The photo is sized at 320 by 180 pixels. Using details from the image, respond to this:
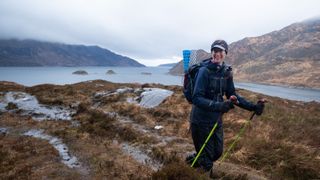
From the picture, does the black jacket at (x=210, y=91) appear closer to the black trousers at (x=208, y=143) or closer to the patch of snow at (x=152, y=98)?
the black trousers at (x=208, y=143)

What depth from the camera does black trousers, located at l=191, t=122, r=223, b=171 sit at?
5.72 meters

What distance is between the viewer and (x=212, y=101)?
5.14m

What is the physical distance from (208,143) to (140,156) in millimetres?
4526

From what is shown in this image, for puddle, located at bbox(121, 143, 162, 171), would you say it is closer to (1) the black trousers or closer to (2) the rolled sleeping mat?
(1) the black trousers

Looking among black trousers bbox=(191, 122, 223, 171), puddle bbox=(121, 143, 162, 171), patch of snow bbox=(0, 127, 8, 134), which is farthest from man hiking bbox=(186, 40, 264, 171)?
patch of snow bbox=(0, 127, 8, 134)

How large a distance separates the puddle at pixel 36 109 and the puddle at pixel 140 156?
30.3 feet

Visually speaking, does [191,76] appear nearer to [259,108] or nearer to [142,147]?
[259,108]

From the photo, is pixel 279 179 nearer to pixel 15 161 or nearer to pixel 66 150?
pixel 66 150

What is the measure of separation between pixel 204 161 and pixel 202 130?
26.9 inches

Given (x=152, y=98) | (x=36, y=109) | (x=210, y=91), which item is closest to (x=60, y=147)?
(x=210, y=91)

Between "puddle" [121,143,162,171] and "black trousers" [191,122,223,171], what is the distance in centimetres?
257

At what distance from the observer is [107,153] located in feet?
32.8

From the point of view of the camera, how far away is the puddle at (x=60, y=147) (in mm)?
9238

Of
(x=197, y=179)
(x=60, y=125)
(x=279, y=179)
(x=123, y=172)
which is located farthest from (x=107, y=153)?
(x=60, y=125)
